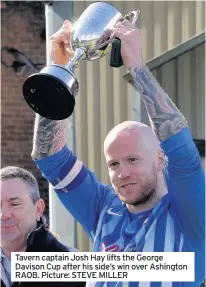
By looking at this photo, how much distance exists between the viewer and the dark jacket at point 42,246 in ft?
8.21

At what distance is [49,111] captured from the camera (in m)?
2.18


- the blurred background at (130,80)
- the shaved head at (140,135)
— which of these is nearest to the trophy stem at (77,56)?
the shaved head at (140,135)

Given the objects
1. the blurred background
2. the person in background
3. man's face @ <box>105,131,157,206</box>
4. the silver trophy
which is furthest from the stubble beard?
the blurred background

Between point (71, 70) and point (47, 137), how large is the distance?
0.36 meters

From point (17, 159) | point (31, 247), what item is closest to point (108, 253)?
point (31, 247)

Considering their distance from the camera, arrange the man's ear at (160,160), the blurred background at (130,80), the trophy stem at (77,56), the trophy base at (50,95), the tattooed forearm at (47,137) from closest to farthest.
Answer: the trophy base at (50,95) → the trophy stem at (77,56) → the man's ear at (160,160) → the tattooed forearm at (47,137) → the blurred background at (130,80)

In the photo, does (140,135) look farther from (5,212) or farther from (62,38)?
(5,212)

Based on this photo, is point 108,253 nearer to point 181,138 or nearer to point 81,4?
point 181,138

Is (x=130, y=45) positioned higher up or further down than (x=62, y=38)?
further down

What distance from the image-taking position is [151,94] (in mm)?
2143

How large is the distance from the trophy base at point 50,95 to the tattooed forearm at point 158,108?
0.20 meters

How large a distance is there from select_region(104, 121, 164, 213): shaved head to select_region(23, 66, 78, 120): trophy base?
0.79ft
